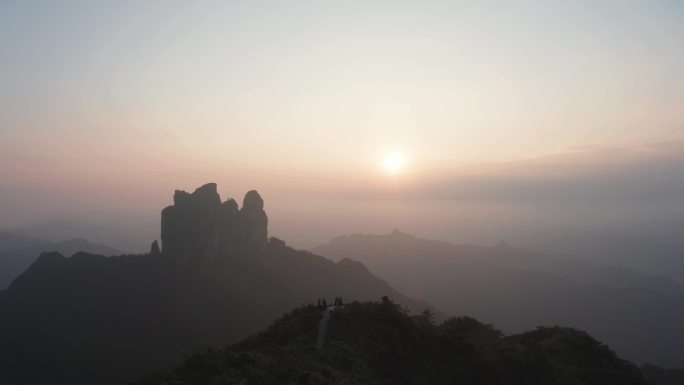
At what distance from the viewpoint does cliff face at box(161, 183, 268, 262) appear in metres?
123

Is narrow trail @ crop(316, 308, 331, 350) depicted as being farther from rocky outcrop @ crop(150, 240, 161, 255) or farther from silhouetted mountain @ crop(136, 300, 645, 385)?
rocky outcrop @ crop(150, 240, 161, 255)

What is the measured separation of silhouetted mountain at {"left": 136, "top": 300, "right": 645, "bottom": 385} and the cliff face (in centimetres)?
9797

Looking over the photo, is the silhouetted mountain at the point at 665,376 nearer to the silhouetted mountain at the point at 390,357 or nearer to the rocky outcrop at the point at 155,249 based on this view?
the silhouetted mountain at the point at 390,357

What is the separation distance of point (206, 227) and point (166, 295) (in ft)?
79.5

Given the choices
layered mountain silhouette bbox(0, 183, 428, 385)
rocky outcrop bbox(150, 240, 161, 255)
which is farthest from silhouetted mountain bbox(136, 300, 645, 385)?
rocky outcrop bbox(150, 240, 161, 255)

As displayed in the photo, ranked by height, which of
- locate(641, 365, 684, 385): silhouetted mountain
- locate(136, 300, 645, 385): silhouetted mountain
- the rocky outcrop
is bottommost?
locate(641, 365, 684, 385): silhouetted mountain

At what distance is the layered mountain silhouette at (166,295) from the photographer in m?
76.8

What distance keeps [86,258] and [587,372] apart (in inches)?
4763

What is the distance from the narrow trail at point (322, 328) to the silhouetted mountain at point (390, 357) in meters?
0.29

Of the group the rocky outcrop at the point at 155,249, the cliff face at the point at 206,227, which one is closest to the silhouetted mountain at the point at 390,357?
the cliff face at the point at 206,227

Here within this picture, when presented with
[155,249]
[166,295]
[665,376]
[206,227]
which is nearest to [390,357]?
[665,376]

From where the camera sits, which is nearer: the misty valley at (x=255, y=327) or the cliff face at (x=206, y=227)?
the misty valley at (x=255, y=327)

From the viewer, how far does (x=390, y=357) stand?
93.8 feet

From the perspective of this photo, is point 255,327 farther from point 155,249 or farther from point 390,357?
point 390,357
